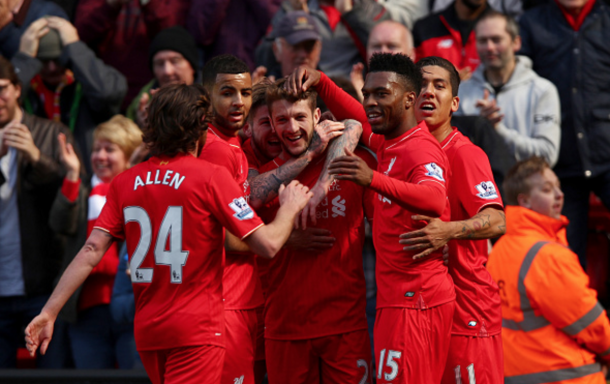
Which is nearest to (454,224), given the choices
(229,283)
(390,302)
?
(390,302)

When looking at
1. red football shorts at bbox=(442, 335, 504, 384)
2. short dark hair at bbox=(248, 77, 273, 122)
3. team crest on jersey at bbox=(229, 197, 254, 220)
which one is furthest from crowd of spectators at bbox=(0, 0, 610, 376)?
team crest on jersey at bbox=(229, 197, 254, 220)

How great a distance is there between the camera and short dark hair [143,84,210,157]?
423 cm

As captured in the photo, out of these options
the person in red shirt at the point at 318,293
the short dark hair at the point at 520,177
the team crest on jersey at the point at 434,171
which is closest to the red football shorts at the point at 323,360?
the person in red shirt at the point at 318,293

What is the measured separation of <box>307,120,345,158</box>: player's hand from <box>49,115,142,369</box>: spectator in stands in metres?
2.61

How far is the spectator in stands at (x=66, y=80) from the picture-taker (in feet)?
25.6

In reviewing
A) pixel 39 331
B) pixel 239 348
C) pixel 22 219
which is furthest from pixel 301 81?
pixel 22 219

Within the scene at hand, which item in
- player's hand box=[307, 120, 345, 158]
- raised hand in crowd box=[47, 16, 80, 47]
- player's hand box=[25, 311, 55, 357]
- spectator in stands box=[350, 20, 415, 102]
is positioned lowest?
player's hand box=[25, 311, 55, 357]

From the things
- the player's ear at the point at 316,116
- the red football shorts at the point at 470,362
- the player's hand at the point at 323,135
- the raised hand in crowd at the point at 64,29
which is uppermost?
the raised hand in crowd at the point at 64,29

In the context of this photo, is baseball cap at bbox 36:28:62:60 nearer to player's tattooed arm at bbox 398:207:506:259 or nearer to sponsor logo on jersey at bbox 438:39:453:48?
sponsor logo on jersey at bbox 438:39:453:48

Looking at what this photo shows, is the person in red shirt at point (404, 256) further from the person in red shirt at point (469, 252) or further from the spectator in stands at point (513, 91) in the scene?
the spectator in stands at point (513, 91)

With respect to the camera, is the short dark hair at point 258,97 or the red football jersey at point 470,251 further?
the short dark hair at point 258,97

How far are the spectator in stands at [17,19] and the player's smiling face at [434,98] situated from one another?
15.6 feet

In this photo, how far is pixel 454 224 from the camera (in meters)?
4.50

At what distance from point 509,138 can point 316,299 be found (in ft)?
10.2
